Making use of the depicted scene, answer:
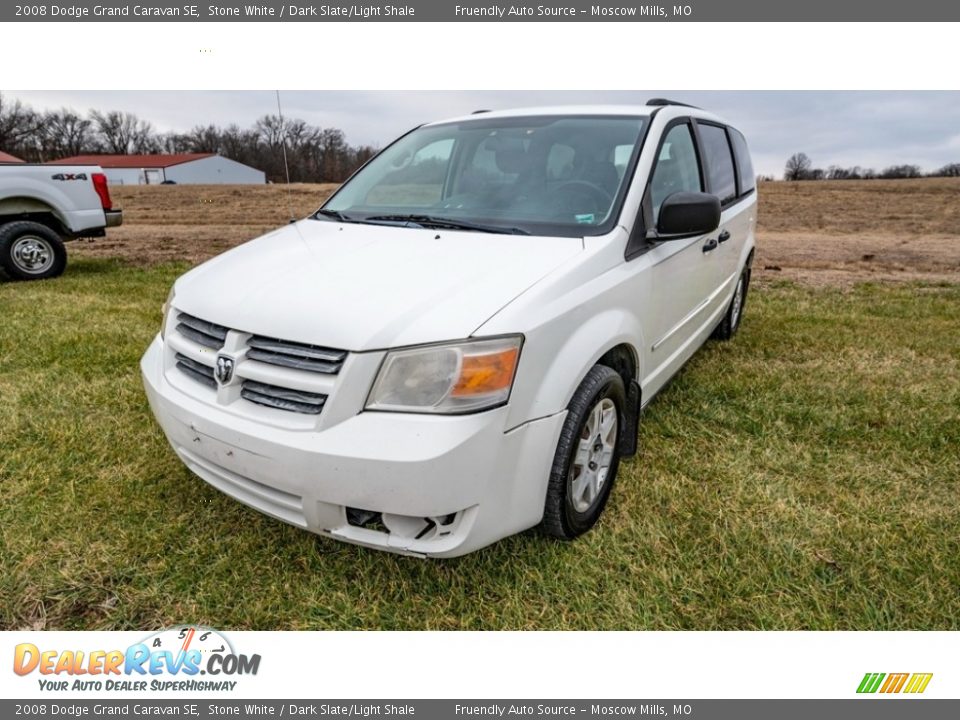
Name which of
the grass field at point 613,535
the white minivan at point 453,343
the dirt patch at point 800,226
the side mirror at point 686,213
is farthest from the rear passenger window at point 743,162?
the dirt patch at point 800,226

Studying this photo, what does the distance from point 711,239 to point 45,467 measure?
3.70 metres

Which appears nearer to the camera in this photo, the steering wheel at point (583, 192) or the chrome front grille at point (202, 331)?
the chrome front grille at point (202, 331)

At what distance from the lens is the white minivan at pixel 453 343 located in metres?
1.86

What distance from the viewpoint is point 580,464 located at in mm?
2355

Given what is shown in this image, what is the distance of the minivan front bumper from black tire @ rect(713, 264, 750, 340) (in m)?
3.42

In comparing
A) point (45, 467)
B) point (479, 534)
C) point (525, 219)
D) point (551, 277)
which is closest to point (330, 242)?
point (525, 219)

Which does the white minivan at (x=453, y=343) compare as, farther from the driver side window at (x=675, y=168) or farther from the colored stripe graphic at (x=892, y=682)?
the colored stripe graphic at (x=892, y=682)

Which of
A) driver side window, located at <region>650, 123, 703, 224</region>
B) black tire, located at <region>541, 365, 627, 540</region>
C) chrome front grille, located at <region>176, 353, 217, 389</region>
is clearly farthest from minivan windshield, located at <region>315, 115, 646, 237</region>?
chrome front grille, located at <region>176, 353, 217, 389</region>

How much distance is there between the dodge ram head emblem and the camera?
2.07 metres

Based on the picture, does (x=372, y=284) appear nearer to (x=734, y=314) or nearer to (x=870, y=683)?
(x=870, y=683)

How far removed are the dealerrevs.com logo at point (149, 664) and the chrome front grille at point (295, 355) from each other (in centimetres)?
93

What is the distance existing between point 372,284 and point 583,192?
1.12 m

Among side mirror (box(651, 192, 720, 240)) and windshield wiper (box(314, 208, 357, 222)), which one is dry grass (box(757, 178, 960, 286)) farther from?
windshield wiper (box(314, 208, 357, 222))

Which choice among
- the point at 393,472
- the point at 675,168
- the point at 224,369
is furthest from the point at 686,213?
the point at 224,369
